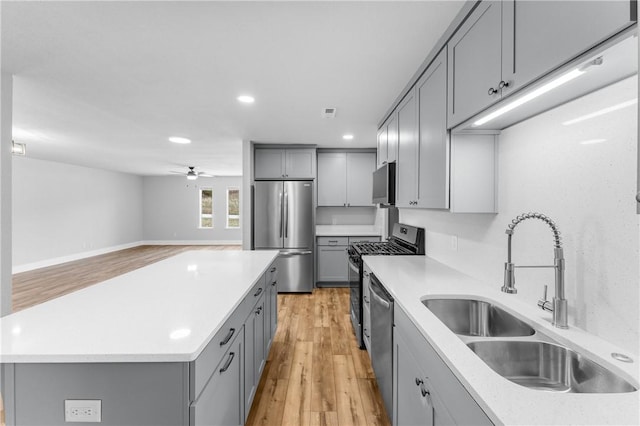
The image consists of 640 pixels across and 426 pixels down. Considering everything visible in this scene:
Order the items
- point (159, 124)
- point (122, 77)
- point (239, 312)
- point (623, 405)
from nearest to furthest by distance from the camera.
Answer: point (623, 405) < point (239, 312) < point (122, 77) < point (159, 124)

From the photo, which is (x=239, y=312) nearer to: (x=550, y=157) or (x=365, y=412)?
(x=365, y=412)

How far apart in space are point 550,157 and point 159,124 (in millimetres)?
4101

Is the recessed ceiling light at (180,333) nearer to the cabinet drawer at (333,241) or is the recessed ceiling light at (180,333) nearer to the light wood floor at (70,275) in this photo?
the cabinet drawer at (333,241)

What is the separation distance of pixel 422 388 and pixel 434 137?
58.2 inches

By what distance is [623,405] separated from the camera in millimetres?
734

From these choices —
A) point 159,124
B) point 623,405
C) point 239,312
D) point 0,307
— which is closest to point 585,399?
point 623,405

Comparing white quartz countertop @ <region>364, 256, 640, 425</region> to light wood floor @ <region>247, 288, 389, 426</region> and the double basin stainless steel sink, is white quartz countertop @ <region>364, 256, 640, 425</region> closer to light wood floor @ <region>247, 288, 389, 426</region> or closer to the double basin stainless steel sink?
the double basin stainless steel sink

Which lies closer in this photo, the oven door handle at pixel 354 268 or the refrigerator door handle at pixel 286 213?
the oven door handle at pixel 354 268

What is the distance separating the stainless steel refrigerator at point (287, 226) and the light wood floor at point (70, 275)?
11.2 ft

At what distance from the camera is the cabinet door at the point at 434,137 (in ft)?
5.83

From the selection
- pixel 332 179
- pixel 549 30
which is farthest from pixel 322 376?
pixel 332 179

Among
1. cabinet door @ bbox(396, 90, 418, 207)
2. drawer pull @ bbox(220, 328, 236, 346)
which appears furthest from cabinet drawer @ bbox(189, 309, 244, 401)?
cabinet door @ bbox(396, 90, 418, 207)

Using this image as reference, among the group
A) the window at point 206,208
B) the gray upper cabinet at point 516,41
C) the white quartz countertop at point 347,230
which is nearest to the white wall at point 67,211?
the window at point 206,208

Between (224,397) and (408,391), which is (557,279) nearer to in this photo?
(408,391)
